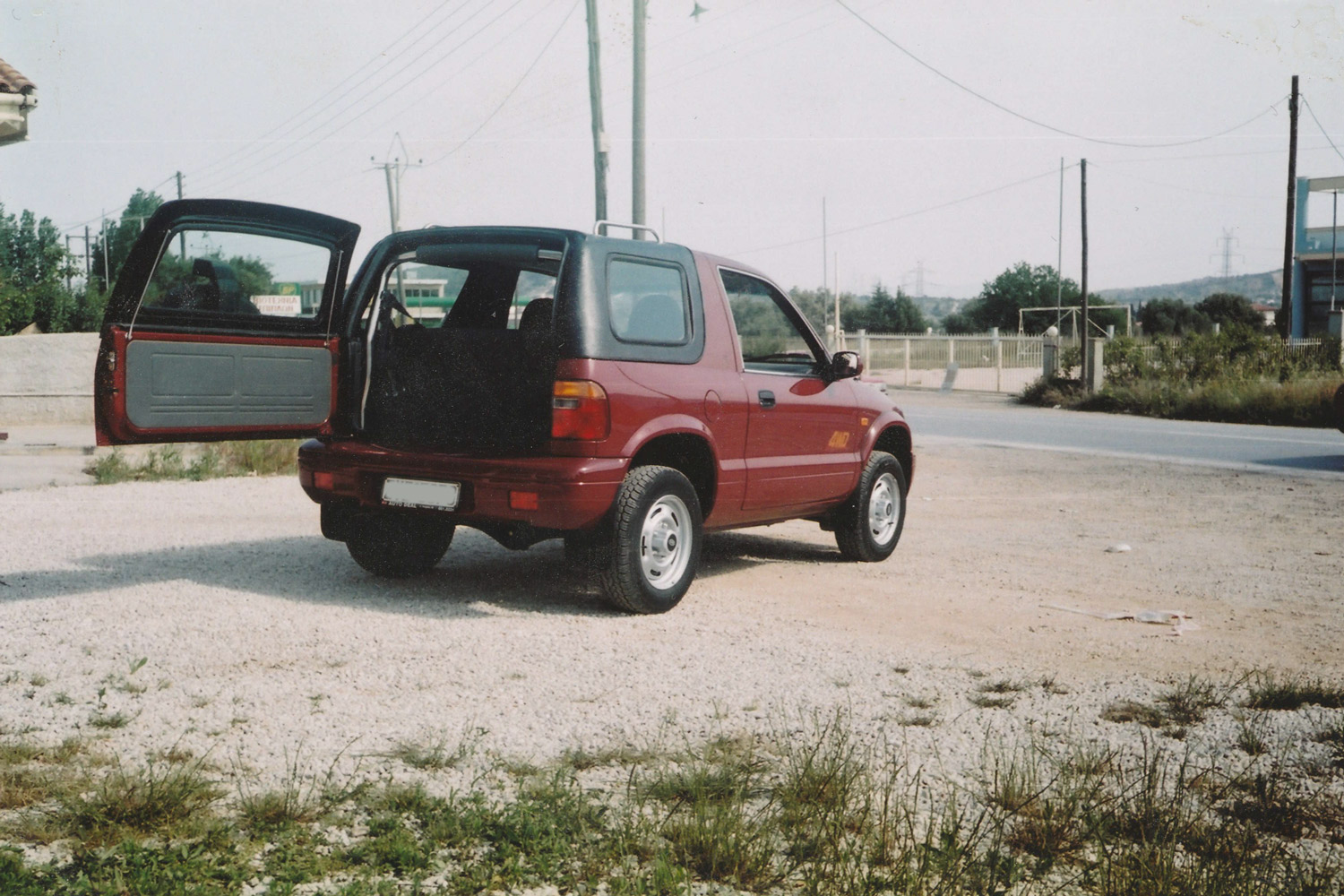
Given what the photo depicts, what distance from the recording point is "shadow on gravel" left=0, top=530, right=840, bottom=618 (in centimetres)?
698

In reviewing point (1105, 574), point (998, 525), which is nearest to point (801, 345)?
point (1105, 574)

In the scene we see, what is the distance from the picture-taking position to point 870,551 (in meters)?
8.56

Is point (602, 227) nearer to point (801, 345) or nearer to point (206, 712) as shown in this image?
point (801, 345)

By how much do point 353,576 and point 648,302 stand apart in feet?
8.34

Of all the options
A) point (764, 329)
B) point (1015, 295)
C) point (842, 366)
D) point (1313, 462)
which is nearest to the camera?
point (764, 329)

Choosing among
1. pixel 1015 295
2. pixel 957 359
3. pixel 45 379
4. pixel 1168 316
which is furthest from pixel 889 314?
pixel 45 379

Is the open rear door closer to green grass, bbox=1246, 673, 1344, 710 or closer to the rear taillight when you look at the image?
the rear taillight

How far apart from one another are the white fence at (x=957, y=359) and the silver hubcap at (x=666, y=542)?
1518 inches

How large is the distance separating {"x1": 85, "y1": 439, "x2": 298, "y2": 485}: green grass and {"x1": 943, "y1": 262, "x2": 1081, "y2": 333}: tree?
64.8 meters

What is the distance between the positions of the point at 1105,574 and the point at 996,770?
4.58 m

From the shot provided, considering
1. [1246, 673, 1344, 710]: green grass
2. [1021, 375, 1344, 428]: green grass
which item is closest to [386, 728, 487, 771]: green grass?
[1246, 673, 1344, 710]: green grass

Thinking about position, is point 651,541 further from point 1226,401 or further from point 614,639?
point 1226,401

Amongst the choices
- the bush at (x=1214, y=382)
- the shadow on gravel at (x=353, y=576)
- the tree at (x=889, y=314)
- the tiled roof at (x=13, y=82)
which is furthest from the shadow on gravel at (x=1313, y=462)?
the tree at (x=889, y=314)

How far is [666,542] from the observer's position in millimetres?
6832
